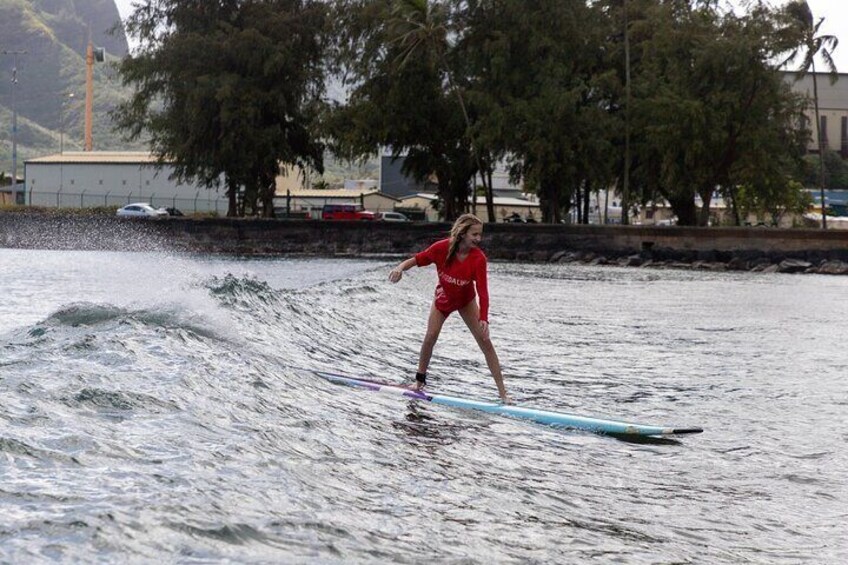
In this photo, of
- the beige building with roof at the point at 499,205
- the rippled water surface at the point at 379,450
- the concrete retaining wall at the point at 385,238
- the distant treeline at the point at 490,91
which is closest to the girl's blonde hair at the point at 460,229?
the rippled water surface at the point at 379,450

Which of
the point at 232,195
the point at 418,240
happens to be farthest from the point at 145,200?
the point at 418,240

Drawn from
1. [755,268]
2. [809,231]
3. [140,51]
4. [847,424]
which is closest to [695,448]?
[847,424]

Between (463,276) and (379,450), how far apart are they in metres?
3.16

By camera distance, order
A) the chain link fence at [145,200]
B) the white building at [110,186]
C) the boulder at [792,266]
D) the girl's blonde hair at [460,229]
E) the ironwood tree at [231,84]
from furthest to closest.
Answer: the white building at [110,186] < the chain link fence at [145,200] < the ironwood tree at [231,84] < the boulder at [792,266] < the girl's blonde hair at [460,229]

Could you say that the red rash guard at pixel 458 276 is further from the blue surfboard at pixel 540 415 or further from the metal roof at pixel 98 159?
the metal roof at pixel 98 159

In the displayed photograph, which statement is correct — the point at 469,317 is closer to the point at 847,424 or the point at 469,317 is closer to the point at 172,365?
the point at 172,365

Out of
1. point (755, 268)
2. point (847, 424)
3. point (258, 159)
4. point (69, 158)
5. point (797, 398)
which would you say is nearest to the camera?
point (847, 424)

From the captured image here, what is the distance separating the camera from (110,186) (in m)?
88.4

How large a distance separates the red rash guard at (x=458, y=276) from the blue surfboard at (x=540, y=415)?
2.69ft

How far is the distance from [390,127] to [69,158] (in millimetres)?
42661

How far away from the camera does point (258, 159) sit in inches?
2419

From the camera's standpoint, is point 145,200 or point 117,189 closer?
point 145,200

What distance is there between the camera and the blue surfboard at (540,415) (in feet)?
34.6

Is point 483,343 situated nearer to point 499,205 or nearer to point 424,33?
point 424,33
